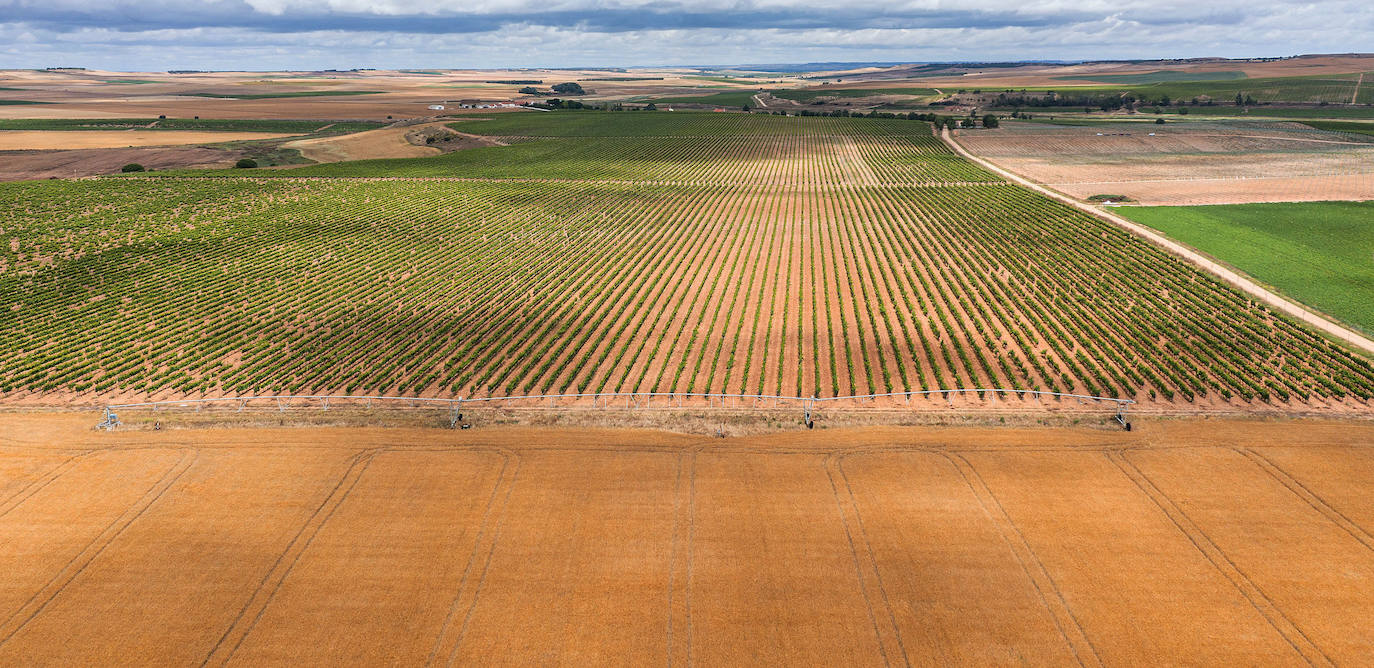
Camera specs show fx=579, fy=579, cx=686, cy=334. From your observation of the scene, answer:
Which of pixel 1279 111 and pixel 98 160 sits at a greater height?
pixel 1279 111

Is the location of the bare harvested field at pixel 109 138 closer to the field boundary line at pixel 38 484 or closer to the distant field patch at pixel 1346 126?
the field boundary line at pixel 38 484

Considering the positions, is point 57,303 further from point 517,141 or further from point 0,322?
point 517,141

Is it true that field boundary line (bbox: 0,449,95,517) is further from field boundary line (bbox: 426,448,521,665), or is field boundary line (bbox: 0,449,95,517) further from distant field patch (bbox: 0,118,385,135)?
distant field patch (bbox: 0,118,385,135)

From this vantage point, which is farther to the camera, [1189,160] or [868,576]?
[1189,160]

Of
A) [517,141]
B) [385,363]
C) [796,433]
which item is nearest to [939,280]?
[796,433]

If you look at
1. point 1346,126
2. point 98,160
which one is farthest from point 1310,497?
point 1346,126

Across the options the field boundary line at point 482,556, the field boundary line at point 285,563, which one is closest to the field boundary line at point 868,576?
the field boundary line at point 482,556

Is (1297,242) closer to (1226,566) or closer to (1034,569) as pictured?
(1226,566)

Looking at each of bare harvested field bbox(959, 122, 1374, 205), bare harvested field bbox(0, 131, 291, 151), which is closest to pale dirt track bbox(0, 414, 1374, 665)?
bare harvested field bbox(959, 122, 1374, 205)
